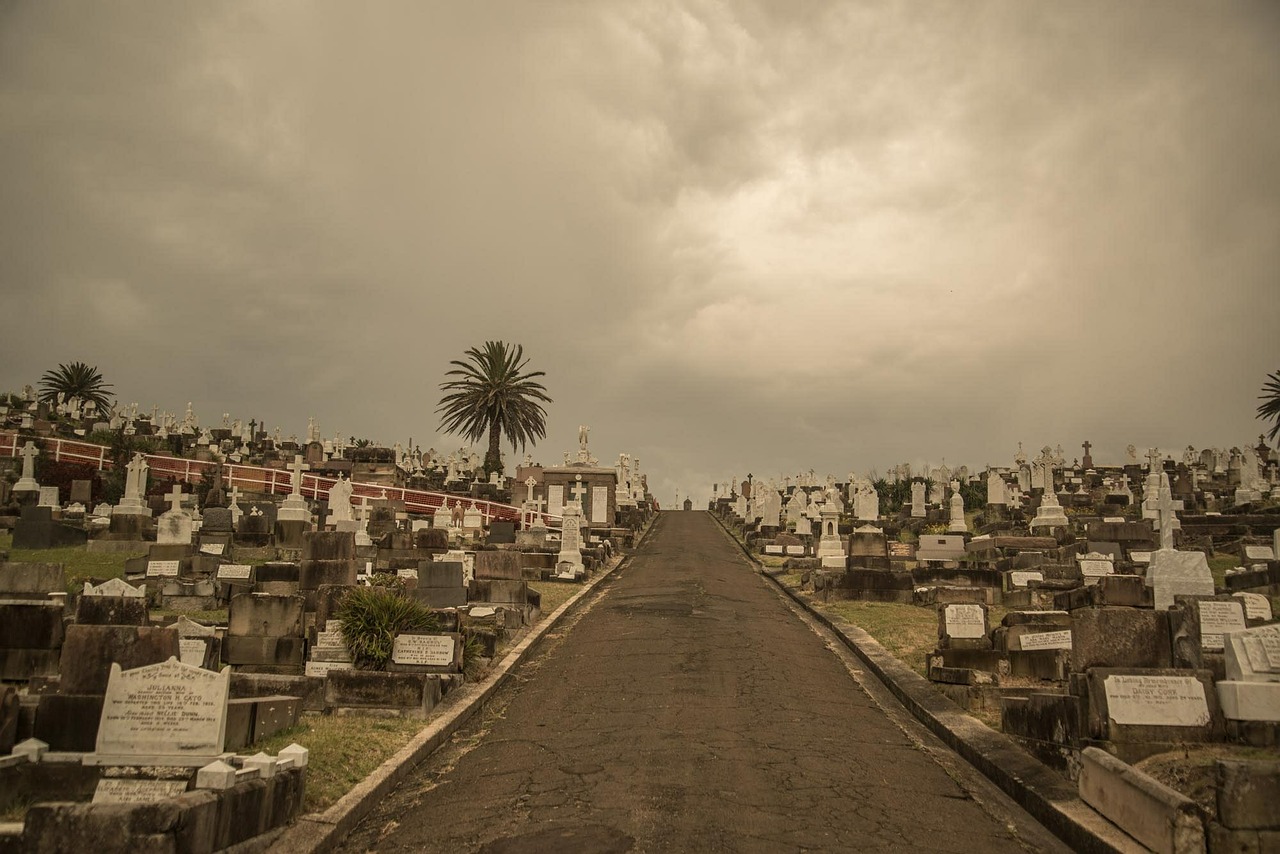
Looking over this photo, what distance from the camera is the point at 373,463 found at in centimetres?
5184

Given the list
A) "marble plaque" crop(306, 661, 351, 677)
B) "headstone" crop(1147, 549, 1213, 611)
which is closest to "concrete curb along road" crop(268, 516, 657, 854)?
"marble plaque" crop(306, 661, 351, 677)

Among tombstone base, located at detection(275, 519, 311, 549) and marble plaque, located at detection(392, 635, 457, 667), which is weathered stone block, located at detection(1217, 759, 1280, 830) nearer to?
marble plaque, located at detection(392, 635, 457, 667)

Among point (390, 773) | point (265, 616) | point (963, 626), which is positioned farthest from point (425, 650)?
point (963, 626)

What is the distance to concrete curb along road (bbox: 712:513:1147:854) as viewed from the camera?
727 centimetres

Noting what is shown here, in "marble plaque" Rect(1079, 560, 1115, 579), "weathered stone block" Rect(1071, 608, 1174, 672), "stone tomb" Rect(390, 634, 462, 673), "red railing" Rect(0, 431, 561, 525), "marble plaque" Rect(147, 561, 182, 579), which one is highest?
"red railing" Rect(0, 431, 561, 525)

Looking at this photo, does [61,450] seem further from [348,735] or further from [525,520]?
[348,735]

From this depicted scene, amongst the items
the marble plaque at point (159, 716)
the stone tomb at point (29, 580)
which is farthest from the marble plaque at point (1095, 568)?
the stone tomb at point (29, 580)

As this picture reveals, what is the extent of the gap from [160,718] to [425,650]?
506 centimetres

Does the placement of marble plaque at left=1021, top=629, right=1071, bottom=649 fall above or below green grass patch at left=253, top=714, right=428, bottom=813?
above

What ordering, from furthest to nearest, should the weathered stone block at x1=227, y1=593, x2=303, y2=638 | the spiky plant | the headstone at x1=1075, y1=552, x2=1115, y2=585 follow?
the headstone at x1=1075, y1=552, x2=1115, y2=585 → the weathered stone block at x1=227, y1=593, x2=303, y2=638 → the spiky plant

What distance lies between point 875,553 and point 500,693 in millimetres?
14582

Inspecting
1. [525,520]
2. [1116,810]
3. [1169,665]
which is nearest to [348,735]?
[1116,810]

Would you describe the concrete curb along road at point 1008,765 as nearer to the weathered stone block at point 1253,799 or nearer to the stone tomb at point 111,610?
the weathered stone block at point 1253,799

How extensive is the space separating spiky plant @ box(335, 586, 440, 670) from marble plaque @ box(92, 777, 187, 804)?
195 inches
